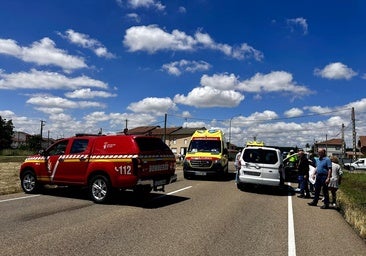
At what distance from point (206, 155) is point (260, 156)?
17.6ft

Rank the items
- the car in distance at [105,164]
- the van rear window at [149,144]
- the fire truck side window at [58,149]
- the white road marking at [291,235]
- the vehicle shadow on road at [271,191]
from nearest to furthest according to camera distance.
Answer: the white road marking at [291,235] → the car in distance at [105,164] → the van rear window at [149,144] → the fire truck side window at [58,149] → the vehicle shadow on road at [271,191]

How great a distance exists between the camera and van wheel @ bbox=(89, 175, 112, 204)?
10922mm

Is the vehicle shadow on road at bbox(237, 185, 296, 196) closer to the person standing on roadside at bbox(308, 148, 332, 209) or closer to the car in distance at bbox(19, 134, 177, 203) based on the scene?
the person standing on roadside at bbox(308, 148, 332, 209)

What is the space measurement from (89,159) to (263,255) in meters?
6.71

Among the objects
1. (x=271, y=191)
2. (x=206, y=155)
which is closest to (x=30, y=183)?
(x=271, y=191)

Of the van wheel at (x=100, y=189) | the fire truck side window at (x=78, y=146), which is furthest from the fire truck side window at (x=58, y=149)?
the van wheel at (x=100, y=189)

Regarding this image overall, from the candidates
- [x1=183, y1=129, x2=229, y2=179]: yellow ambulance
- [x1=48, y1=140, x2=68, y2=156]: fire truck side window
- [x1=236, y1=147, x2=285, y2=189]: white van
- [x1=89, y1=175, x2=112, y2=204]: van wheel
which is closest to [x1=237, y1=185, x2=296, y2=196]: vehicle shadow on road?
[x1=236, y1=147, x2=285, y2=189]: white van

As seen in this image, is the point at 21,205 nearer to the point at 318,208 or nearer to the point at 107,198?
the point at 107,198

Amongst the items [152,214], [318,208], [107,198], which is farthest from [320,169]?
[107,198]

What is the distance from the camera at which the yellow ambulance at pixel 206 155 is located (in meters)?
20.3

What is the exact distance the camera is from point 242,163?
15.7 metres

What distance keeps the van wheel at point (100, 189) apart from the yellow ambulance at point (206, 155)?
972cm

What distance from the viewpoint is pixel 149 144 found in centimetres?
1146

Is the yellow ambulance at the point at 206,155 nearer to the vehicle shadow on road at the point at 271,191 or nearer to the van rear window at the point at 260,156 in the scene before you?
the vehicle shadow on road at the point at 271,191
